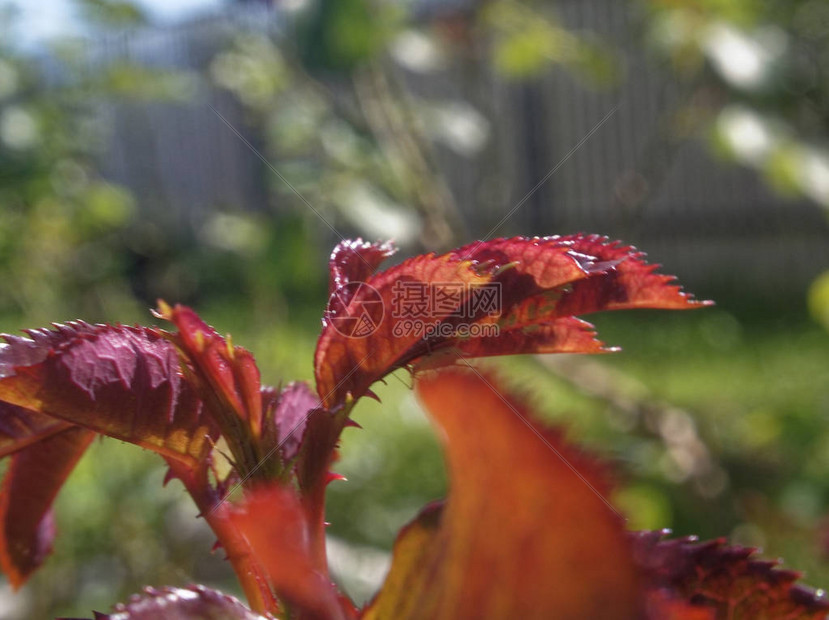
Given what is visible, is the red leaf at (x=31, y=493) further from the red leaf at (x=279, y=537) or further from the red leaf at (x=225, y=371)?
the red leaf at (x=279, y=537)

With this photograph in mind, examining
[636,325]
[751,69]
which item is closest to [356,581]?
[751,69]

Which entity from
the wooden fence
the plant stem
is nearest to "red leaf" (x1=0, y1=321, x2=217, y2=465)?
the plant stem

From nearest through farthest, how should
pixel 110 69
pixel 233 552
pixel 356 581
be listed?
1. pixel 233 552
2. pixel 356 581
3. pixel 110 69

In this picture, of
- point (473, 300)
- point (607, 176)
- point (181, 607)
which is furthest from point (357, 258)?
point (607, 176)

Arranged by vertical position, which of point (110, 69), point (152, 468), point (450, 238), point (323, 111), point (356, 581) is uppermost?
point (110, 69)

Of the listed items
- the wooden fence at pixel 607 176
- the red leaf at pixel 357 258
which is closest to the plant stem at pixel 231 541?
the red leaf at pixel 357 258

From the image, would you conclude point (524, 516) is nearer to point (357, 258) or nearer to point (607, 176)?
point (357, 258)

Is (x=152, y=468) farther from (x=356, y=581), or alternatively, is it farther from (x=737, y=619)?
(x=737, y=619)

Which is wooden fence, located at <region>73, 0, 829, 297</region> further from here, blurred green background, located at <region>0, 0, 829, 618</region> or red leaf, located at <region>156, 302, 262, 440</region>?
red leaf, located at <region>156, 302, 262, 440</region>
